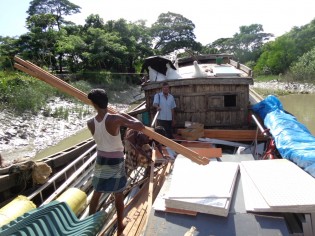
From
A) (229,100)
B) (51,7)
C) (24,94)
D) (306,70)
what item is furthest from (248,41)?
(229,100)

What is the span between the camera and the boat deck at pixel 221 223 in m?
2.57

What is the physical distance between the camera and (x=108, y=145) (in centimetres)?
290

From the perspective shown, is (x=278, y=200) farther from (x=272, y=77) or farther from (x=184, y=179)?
(x=272, y=77)

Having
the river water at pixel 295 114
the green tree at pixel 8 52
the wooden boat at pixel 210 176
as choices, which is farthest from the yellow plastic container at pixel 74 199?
the green tree at pixel 8 52

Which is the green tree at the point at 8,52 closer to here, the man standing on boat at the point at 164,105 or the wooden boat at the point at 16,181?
the man standing on boat at the point at 164,105

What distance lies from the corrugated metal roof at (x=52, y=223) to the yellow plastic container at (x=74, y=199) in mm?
888

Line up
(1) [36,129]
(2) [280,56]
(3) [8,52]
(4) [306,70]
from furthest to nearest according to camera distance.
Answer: (2) [280,56], (4) [306,70], (3) [8,52], (1) [36,129]

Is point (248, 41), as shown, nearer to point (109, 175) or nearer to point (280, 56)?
point (280, 56)

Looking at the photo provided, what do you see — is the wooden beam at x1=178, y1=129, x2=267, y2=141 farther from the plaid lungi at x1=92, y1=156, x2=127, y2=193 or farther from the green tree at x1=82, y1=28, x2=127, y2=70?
the green tree at x1=82, y1=28, x2=127, y2=70

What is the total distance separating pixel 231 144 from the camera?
631cm

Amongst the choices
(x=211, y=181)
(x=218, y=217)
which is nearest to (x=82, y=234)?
(x=218, y=217)

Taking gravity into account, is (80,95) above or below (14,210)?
above

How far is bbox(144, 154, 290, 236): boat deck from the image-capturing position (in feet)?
8.42

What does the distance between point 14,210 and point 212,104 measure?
488cm
